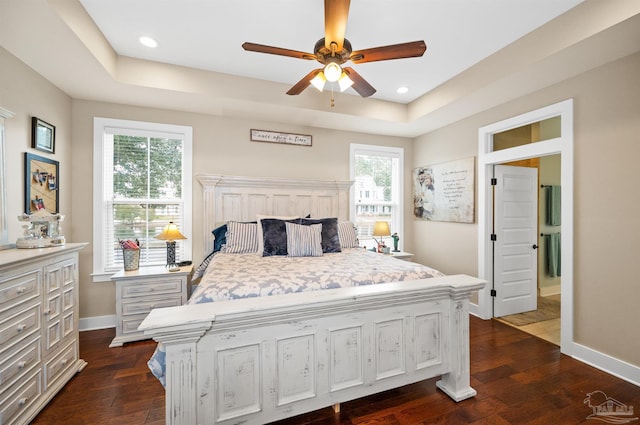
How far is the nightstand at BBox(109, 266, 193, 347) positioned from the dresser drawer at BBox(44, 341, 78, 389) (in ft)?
1.53

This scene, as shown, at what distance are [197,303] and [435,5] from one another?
104 inches

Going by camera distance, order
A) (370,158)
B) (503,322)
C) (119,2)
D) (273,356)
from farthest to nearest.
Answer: (370,158)
(503,322)
(119,2)
(273,356)

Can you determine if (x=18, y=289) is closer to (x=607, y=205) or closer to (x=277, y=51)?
(x=277, y=51)

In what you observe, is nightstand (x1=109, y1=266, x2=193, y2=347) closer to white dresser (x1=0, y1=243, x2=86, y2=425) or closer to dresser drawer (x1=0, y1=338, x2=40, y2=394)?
white dresser (x1=0, y1=243, x2=86, y2=425)

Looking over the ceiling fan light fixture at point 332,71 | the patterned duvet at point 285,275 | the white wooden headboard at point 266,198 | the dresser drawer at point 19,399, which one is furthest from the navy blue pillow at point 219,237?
the ceiling fan light fixture at point 332,71

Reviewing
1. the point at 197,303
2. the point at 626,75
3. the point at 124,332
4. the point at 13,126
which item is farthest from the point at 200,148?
the point at 626,75

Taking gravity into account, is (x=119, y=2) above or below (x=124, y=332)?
above

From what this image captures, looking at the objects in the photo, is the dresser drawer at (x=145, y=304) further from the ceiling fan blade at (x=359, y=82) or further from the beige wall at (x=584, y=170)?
the ceiling fan blade at (x=359, y=82)

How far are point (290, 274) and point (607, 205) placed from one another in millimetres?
2736

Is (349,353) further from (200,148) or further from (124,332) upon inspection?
(200,148)

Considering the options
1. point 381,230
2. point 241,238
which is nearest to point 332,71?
point 241,238

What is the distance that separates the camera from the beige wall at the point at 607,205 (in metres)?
2.19

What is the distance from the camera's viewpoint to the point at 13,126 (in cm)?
224

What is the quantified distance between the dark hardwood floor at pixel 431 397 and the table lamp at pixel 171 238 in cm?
94
